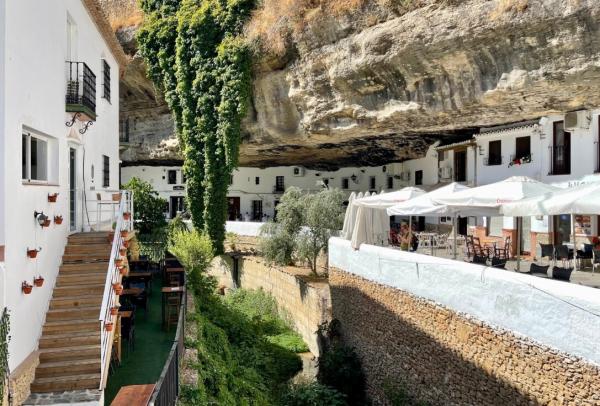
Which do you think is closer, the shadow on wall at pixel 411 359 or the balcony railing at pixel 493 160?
the shadow on wall at pixel 411 359

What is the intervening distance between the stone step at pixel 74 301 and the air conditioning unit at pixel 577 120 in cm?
1503

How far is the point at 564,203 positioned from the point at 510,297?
2198mm

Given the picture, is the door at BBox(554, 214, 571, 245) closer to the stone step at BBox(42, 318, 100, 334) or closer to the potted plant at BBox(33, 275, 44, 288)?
the stone step at BBox(42, 318, 100, 334)

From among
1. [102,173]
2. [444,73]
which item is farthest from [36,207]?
[444,73]

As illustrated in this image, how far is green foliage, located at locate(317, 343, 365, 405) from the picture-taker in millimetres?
13203

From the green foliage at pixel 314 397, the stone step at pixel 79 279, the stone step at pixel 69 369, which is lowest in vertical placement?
the green foliage at pixel 314 397

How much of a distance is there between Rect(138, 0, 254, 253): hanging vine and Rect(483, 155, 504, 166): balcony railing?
10.9 m

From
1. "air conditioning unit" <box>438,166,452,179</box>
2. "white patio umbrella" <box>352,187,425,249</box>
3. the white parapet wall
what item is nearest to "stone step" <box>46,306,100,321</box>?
the white parapet wall

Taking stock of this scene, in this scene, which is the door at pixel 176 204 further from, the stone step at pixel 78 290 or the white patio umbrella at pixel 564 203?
the white patio umbrella at pixel 564 203

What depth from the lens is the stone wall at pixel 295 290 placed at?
651 inches

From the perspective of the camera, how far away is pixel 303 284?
57.2ft

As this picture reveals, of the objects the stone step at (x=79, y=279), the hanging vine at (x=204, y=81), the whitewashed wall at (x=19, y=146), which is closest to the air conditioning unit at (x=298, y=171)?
the hanging vine at (x=204, y=81)

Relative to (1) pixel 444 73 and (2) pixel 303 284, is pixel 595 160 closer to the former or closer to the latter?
(1) pixel 444 73

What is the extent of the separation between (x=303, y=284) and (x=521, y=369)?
10092 mm
